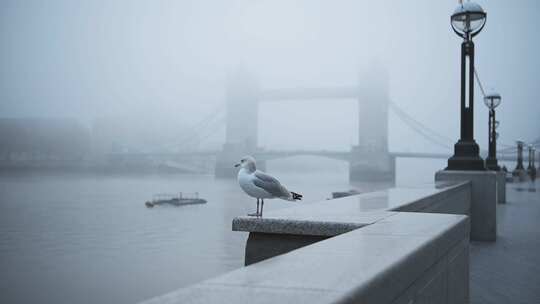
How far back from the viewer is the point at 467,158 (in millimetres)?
7105

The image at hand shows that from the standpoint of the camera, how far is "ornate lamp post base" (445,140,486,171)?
7.05 meters

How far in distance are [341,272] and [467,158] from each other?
6070 millimetres

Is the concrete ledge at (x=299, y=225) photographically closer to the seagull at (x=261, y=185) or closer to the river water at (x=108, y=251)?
the seagull at (x=261, y=185)

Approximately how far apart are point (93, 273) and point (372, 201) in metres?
11.2

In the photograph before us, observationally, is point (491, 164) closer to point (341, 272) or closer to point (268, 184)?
point (268, 184)

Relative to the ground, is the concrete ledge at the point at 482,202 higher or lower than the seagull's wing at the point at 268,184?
lower

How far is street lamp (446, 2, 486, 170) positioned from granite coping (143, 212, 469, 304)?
5.07 m

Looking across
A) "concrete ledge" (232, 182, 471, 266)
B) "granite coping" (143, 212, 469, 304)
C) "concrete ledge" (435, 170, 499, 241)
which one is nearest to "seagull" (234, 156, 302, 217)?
"concrete ledge" (232, 182, 471, 266)

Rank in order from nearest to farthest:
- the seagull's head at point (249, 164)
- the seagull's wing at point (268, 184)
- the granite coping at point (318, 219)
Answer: the granite coping at point (318, 219) < the seagull's wing at point (268, 184) < the seagull's head at point (249, 164)

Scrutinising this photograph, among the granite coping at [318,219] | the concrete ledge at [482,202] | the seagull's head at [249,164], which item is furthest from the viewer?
the concrete ledge at [482,202]

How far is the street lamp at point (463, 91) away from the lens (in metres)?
7.06

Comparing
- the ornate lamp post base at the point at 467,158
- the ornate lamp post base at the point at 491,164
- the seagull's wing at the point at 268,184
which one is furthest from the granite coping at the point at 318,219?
the ornate lamp post base at the point at 491,164

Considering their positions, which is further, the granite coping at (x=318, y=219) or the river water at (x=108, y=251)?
the river water at (x=108, y=251)

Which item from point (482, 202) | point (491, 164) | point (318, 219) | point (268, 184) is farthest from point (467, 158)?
point (491, 164)
